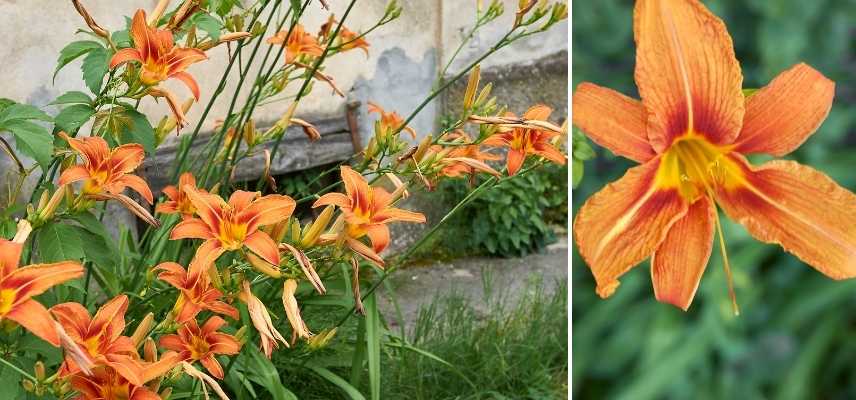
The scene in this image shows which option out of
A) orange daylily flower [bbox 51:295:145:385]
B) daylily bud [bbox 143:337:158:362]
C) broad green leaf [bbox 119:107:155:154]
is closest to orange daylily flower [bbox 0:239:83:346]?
orange daylily flower [bbox 51:295:145:385]

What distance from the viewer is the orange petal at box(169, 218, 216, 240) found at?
3.56 feet

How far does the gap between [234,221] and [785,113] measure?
64cm

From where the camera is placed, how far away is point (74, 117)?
125 centimetres

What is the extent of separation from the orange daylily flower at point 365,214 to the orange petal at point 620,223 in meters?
0.55

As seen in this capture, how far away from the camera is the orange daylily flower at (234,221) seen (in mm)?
1097

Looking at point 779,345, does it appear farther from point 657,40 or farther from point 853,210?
point 657,40

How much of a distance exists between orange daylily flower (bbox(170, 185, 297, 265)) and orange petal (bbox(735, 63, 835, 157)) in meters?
0.58

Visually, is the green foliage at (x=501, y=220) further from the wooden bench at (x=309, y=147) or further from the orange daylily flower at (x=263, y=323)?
the orange daylily flower at (x=263, y=323)

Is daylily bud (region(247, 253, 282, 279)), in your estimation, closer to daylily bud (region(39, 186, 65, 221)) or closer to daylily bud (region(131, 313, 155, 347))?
daylily bud (region(131, 313, 155, 347))

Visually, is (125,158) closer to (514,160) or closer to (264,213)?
(264,213)

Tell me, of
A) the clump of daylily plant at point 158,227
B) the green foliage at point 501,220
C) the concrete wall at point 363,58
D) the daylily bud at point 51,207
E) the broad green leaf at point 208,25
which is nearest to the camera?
the clump of daylily plant at point 158,227

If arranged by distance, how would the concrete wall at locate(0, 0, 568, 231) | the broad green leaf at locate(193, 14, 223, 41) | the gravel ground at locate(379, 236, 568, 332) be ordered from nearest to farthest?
the broad green leaf at locate(193, 14, 223, 41)
the concrete wall at locate(0, 0, 568, 231)
the gravel ground at locate(379, 236, 568, 332)

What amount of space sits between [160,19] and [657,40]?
2.92 ft

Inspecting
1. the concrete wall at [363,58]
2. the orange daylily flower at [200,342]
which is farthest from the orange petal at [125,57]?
the concrete wall at [363,58]
